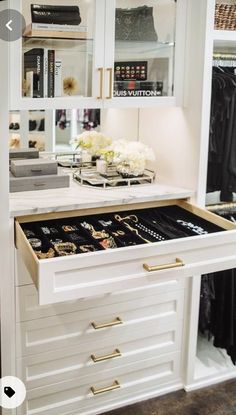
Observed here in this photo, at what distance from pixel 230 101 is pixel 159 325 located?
1.15m

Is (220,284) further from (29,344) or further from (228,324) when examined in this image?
(29,344)

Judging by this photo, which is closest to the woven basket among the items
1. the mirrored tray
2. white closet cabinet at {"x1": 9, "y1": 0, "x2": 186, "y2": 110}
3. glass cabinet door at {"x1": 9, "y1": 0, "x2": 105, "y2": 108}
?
white closet cabinet at {"x1": 9, "y1": 0, "x2": 186, "y2": 110}

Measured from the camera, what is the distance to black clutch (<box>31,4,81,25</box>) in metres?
2.01

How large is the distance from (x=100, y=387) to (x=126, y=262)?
0.91 meters

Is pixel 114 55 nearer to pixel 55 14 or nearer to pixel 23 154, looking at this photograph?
pixel 55 14

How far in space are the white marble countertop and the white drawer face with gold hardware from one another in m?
0.64

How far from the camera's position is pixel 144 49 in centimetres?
229

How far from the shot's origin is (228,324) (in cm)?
259

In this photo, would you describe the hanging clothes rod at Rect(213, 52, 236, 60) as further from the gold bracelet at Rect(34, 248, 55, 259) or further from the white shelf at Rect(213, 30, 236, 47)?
the gold bracelet at Rect(34, 248, 55, 259)

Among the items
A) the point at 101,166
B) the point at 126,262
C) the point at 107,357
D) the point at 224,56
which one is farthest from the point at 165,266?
the point at 224,56

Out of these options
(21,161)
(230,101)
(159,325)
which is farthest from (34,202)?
(230,101)

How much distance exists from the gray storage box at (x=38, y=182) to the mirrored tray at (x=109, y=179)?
0.12m

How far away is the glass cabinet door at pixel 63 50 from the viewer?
2.03 m

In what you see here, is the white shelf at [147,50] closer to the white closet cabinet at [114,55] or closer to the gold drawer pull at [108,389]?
the white closet cabinet at [114,55]
